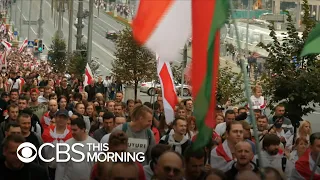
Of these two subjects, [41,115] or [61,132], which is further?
[41,115]

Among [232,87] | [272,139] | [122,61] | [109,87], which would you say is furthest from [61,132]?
[109,87]

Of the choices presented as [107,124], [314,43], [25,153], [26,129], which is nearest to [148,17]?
[314,43]

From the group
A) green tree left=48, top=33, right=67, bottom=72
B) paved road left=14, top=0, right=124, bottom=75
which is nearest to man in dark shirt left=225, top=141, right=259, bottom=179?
green tree left=48, top=33, right=67, bottom=72

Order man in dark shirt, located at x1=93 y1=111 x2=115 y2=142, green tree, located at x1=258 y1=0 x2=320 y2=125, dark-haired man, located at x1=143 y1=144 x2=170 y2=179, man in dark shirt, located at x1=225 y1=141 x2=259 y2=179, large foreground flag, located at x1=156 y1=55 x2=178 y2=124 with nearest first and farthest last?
1. man in dark shirt, located at x1=225 y1=141 x2=259 y2=179
2. dark-haired man, located at x1=143 y1=144 x2=170 y2=179
3. man in dark shirt, located at x1=93 y1=111 x2=115 y2=142
4. large foreground flag, located at x1=156 y1=55 x2=178 y2=124
5. green tree, located at x1=258 y1=0 x2=320 y2=125

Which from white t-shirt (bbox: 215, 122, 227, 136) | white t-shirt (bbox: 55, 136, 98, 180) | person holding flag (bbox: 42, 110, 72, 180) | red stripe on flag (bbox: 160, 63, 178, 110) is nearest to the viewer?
white t-shirt (bbox: 55, 136, 98, 180)

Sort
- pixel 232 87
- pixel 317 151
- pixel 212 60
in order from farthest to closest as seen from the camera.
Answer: pixel 232 87, pixel 317 151, pixel 212 60

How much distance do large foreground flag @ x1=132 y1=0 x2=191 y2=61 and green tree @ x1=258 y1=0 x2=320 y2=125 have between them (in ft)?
39.4

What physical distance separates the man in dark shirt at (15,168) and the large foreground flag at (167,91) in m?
5.97

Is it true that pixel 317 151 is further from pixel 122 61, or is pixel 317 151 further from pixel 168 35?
pixel 122 61

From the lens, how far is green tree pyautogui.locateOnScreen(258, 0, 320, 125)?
19.7 metres

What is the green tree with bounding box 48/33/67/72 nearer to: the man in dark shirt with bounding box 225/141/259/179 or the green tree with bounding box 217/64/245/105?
the green tree with bounding box 217/64/245/105

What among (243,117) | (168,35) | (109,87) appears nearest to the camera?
(168,35)

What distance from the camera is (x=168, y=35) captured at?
7715mm

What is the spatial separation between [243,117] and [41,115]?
3411mm
